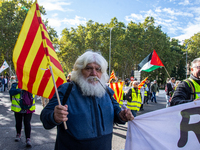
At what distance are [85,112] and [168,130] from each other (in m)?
1.10

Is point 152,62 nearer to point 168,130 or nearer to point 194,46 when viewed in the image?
point 168,130

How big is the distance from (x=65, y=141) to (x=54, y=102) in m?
0.39

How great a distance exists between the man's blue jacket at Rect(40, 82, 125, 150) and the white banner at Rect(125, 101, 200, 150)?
1.51 ft

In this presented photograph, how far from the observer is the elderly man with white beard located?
64.4 inches

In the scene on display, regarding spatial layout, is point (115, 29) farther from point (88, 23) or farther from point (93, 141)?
point (93, 141)

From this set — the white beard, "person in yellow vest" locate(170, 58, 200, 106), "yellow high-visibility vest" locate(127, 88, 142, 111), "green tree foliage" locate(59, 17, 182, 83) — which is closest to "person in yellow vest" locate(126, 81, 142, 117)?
"yellow high-visibility vest" locate(127, 88, 142, 111)

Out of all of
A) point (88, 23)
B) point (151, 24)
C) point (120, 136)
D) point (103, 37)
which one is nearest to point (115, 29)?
point (103, 37)

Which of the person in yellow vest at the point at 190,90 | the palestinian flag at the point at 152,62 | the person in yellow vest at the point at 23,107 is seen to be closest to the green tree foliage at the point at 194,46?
the palestinian flag at the point at 152,62

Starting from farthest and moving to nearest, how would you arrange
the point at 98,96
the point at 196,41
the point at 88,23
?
the point at 196,41, the point at 88,23, the point at 98,96

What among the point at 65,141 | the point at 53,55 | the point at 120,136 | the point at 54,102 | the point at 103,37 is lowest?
the point at 120,136

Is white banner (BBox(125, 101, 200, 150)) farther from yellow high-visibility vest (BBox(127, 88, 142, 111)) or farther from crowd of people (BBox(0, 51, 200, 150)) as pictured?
yellow high-visibility vest (BBox(127, 88, 142, 111))

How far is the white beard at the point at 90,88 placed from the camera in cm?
178

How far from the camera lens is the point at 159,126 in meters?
2.13

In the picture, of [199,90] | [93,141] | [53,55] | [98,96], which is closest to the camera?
[93,141]
